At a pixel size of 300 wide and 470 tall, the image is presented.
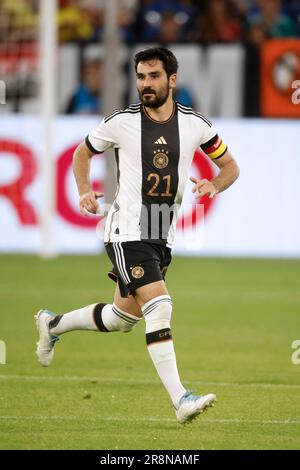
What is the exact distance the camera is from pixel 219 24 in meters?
18.5

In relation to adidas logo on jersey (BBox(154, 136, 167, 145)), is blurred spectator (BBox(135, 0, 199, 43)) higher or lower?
higher

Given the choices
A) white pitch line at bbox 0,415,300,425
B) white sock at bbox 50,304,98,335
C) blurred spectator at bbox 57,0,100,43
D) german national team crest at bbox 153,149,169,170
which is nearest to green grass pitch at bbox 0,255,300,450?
white pitch line at bbox 0,415,300,425

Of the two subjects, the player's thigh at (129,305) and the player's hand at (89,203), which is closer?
the player's hand at (89,203)

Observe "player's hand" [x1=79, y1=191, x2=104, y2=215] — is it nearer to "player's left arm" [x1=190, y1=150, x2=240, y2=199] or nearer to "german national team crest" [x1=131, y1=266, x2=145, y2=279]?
"german national team crest" [x1=131, y1=266, x2=145, y2=279]

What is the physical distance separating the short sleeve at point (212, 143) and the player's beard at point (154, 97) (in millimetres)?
395

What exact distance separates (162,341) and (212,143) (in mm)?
1377

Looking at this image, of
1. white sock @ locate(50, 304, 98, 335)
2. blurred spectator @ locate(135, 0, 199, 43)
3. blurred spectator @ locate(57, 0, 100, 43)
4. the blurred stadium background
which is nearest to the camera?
white sock @ locate(50, 304, 98, 335)

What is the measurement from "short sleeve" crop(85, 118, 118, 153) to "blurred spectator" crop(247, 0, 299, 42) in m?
10.8

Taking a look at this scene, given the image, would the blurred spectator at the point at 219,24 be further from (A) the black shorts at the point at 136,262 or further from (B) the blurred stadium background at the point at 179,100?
(A) the black shorts at the point at 136,262

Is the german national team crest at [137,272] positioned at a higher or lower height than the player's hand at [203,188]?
lower

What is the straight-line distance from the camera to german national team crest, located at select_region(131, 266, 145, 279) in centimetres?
759

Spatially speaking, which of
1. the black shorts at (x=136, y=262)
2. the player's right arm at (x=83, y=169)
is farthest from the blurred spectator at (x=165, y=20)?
the black shorts at (x=136, y=262)

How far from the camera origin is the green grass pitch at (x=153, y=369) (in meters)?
7.26
